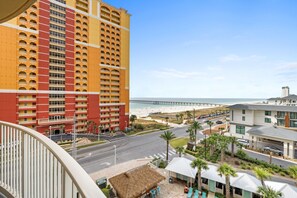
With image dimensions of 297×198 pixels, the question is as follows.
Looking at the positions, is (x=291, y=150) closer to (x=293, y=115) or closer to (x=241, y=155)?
(x=293, y=115)

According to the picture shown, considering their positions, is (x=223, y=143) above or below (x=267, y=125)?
below

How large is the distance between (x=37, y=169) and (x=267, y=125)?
4900 centimetres

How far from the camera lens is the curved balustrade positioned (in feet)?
6.61

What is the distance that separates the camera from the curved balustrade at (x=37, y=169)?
202 cm

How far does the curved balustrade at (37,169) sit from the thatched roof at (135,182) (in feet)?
52.6

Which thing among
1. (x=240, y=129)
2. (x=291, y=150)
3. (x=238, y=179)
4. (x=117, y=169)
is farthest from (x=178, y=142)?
(x=238, y=179)

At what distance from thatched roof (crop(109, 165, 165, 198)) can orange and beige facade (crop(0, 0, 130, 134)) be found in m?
31.1

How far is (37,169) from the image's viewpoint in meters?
3.36

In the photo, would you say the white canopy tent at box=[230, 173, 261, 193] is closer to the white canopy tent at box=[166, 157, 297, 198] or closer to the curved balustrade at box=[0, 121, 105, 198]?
the white canopy tent at box=[166, 157, 297, 198]

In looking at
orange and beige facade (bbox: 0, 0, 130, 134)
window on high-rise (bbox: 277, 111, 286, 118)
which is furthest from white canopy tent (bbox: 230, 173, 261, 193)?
orange and beige facade (bbox: 0, 0, 130, 134)

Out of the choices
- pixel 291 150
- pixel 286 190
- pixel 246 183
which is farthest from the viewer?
pixel 291 150

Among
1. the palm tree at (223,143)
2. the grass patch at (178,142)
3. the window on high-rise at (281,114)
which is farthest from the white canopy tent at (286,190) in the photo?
the window on high-rise at (281,114)

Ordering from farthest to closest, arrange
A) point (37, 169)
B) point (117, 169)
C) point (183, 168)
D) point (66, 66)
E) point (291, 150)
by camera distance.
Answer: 1. point (66, 66)
2. point (291, 150)
3. point (117, 169)
4. point (183, 168)
5. point (37, 169)

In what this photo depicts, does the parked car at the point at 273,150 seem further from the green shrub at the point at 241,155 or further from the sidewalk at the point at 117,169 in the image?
the sidewalk at the point at 117,169
